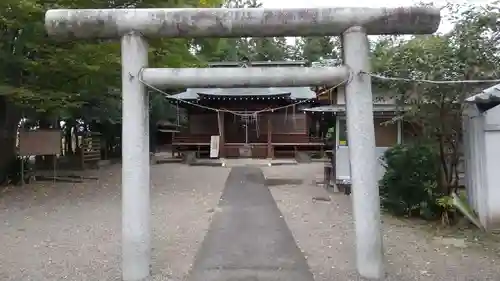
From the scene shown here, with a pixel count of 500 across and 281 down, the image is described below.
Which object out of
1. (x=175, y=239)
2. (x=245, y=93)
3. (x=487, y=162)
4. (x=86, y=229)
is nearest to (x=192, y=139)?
(x=245, y=93)

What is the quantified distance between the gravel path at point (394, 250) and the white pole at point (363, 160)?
0.95 feet

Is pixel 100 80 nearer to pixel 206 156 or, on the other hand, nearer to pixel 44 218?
pixel 44 218

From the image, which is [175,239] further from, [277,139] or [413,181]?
[277,139]

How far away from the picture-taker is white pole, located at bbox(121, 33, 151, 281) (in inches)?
202

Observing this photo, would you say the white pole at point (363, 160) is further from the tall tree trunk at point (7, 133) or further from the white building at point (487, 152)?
the tall tree trunk at point (7, 133)

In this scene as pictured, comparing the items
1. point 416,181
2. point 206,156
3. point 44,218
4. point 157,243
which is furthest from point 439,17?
point 206,156

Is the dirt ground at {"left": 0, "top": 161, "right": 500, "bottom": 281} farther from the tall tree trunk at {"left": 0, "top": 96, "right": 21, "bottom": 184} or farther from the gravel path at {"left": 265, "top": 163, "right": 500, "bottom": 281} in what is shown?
the tall tree trunk at {"left": 0, "top": 96, "right": 21, "bottom": 184}

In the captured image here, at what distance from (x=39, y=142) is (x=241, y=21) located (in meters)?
11.3

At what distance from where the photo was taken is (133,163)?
16.9ft

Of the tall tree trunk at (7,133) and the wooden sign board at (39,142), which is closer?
the wooden sign board at (39,142)

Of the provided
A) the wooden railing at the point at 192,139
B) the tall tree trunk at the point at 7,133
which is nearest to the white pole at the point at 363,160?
the tall tree trunk at the point at 7,133

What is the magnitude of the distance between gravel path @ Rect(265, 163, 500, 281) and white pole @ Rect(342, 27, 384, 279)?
29 centimetres

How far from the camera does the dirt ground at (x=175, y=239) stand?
17.9ft

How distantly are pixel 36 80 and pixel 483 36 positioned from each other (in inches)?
407
